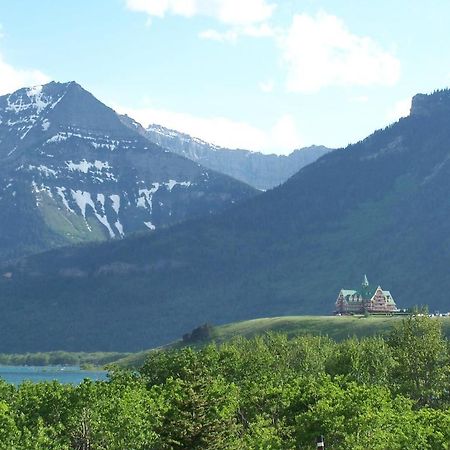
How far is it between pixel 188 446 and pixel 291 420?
28.9 m

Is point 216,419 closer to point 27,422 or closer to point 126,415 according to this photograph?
point 126,415

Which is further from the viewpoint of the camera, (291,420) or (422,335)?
(422,335)

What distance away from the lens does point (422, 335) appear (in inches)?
6762

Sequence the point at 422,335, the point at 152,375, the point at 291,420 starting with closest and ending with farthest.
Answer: the point at 291,420 < the point at 152,375 < the point at 422,335

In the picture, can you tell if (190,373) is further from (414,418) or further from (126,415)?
(414,418)

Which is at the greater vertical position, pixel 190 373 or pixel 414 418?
pixel 190 373

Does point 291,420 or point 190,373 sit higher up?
point 190,373

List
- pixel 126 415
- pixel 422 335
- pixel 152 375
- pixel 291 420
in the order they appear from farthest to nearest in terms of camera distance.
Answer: pixel 422 335 < pixel 152 375 < pixel 291 420 < pixel 126 415

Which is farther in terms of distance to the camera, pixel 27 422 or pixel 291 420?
pixel 291 420

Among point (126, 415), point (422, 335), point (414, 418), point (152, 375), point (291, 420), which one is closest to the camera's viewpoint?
point (126, 415)

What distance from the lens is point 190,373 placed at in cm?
10506

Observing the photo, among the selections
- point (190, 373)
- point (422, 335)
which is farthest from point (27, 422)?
Result: point (422, 335)

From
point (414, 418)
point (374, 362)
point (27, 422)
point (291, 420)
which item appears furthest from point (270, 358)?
point (27, 422)

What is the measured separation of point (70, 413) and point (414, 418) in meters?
37.8
